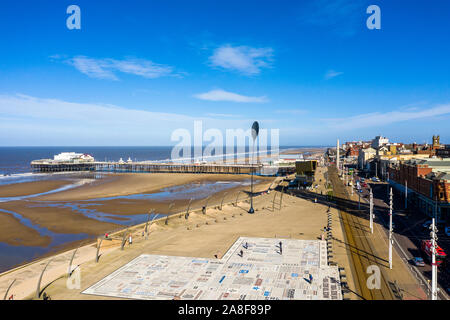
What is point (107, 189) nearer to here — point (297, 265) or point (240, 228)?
point (240, 228)

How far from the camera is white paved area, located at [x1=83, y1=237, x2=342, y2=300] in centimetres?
2178

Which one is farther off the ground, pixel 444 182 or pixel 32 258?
pixel 444 182

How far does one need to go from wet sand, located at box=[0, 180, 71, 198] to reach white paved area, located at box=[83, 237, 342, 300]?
57347mm

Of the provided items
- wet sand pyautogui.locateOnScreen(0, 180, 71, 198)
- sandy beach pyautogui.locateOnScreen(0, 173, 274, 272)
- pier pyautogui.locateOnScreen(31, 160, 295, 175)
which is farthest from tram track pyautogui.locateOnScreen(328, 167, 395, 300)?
pier pyautogui.locateOnScreen(31, 160, 295, 175)

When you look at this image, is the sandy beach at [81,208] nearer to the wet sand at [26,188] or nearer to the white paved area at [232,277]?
the wet sand at [26,188]

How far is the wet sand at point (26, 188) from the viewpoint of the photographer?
2806 inches

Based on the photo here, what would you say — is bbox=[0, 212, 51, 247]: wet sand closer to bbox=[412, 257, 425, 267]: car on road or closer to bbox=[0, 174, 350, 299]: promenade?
bbox=[0, 174, 350, 299]: promenade

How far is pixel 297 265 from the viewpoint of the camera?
1057 inches

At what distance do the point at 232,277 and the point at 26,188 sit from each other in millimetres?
74005

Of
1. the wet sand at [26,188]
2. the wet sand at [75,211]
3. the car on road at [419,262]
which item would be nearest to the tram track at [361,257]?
the car on road at [419,262]

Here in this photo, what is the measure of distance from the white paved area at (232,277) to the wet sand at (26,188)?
57.3m
